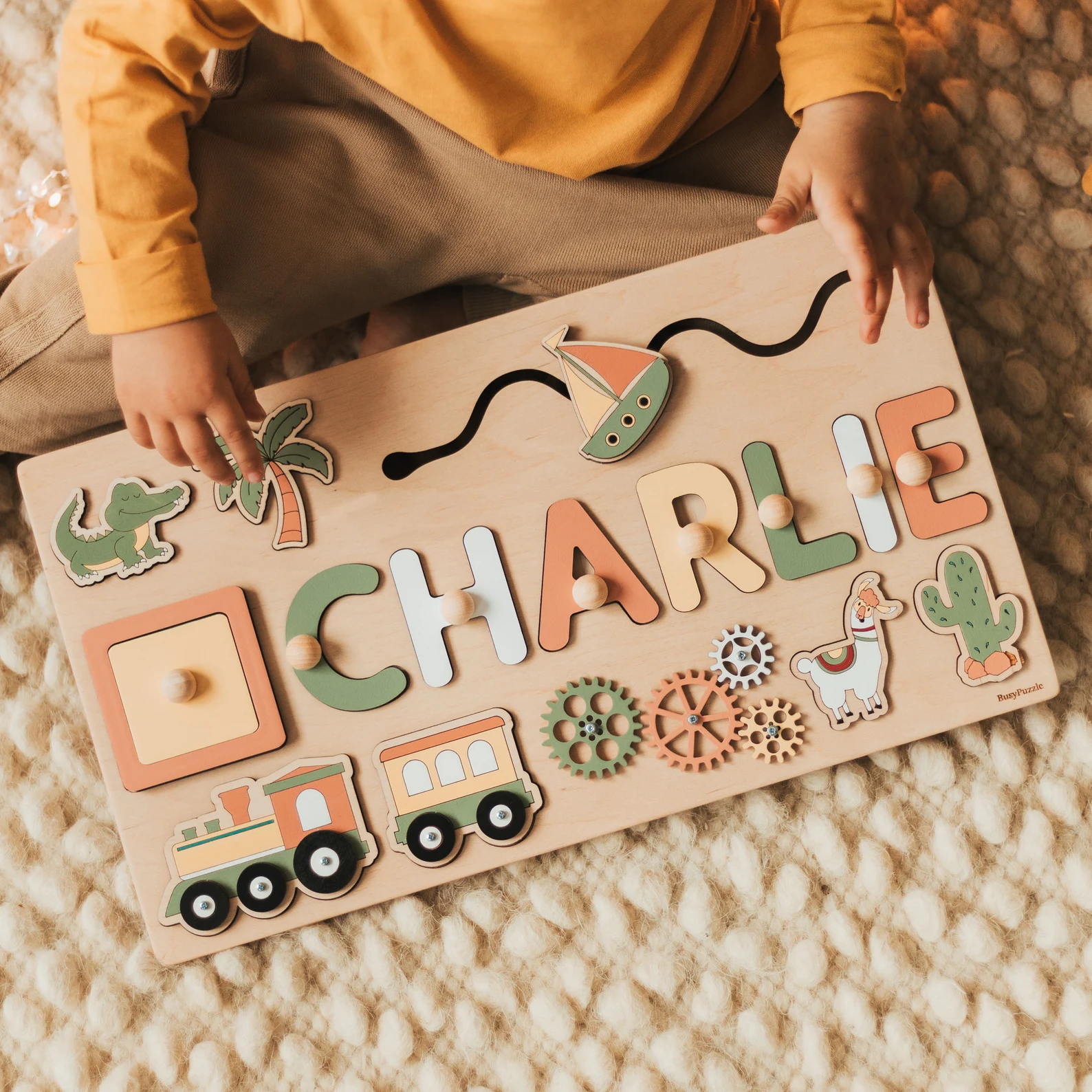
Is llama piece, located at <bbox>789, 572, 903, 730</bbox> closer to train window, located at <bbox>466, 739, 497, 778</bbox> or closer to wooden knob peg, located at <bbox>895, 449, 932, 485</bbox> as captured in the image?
wooden knob peg, located at <bbox>895, 449, 932, 485</bbox>

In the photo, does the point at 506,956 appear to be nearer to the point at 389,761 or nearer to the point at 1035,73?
the point at 389,761

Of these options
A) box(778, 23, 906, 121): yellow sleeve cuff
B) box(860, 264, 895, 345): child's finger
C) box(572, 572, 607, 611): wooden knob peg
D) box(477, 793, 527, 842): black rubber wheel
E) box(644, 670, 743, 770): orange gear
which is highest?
box(778, 23, 906, 121): yellow sleeve cuff

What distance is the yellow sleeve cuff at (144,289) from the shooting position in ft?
1.70

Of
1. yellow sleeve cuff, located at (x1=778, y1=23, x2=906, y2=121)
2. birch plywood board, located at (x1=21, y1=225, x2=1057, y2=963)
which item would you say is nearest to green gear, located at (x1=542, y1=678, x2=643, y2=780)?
birch plywood board, located at (x1=21, y1=225, x2=1057, y2=963)

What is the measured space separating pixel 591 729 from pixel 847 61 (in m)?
0.40

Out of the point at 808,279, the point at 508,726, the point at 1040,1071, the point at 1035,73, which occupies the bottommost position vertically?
the point at 1040,1071

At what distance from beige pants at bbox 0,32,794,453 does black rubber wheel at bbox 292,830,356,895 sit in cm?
29

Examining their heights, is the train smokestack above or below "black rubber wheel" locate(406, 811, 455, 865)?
above

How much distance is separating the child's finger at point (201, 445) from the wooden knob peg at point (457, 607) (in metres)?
0.14

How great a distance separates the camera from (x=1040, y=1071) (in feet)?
1.96

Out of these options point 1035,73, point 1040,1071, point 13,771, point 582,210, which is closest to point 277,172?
point 582,210

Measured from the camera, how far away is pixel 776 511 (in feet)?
1.85

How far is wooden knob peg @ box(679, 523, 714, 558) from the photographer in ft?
1.83

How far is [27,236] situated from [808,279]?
53 centimetres
